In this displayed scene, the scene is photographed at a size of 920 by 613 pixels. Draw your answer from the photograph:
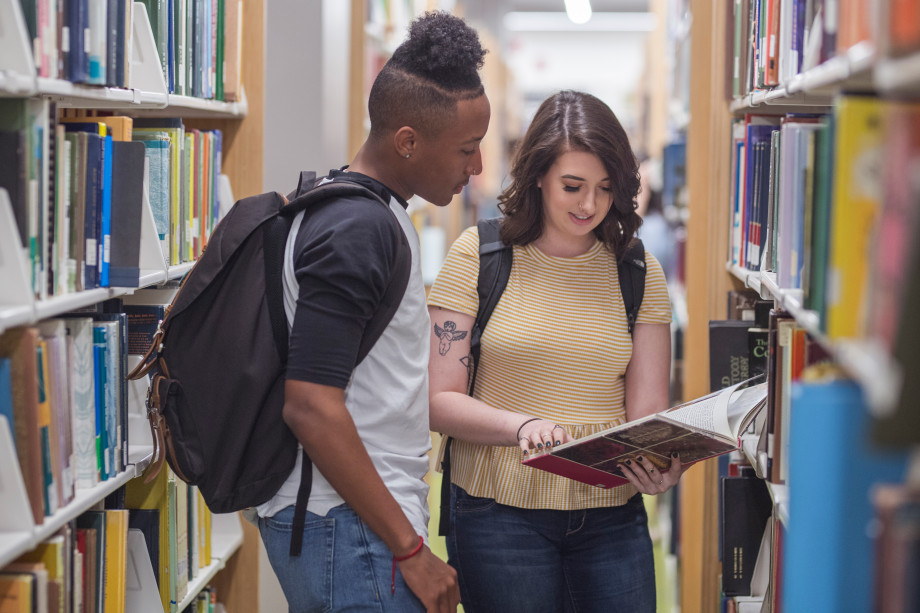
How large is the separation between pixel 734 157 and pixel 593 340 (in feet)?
2.84

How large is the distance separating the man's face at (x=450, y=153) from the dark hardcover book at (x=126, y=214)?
55 cm

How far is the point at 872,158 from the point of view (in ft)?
3.37

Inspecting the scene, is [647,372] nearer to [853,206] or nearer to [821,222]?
[821,222]

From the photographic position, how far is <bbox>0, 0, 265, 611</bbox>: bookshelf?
142cm

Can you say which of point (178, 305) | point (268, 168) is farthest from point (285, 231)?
point (268, 168)

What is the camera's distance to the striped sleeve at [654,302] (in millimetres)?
2010

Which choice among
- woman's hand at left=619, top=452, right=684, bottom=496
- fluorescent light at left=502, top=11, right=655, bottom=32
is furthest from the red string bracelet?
fluorescent light at left=502, top=11, right=655, bottom=32

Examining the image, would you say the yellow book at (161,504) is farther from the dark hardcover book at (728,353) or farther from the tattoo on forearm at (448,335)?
the dark hardcover book at (728,353)

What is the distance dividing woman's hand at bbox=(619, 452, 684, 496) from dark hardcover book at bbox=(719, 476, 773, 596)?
25 cm

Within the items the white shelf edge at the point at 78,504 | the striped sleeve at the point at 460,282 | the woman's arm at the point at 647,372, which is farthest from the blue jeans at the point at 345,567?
the woman's arm at the point at 647,372

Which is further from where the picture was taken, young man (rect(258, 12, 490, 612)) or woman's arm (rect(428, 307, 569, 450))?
woman's arm (rect(428, 307, 569, 450))

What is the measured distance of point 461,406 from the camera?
1901 mm

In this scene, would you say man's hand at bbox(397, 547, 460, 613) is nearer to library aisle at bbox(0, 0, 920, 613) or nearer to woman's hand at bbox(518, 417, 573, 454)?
woman's hand at bbox(518, 417, 573, 454)

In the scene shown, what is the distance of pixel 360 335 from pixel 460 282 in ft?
1.90
